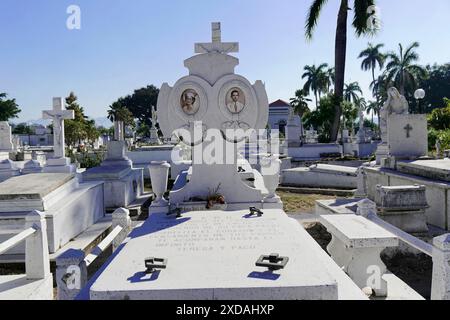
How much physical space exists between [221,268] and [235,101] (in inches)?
142

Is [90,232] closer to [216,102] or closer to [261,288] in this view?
[216,102]

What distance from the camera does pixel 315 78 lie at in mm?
52281

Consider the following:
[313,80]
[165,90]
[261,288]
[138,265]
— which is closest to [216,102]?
[165,90]

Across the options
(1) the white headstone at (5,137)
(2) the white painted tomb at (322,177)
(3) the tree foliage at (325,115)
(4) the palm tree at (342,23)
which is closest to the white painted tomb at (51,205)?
(2) the white painted tomb at (322,177)

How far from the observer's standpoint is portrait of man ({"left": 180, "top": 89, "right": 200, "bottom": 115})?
20.3ft

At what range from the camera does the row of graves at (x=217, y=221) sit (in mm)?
3027

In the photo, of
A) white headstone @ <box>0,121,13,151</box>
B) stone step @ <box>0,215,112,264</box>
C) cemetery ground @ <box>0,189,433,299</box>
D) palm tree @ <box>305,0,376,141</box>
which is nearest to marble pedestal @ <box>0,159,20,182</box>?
stone step @ <box>0,215,112,264</box>

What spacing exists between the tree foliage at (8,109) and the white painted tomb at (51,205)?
171 feet

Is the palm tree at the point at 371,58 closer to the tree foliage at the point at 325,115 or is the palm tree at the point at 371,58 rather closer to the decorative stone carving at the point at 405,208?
the tree foliage at the point at 325,115

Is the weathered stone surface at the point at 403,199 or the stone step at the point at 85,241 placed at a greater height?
the weathered stone surface at the point at 403,199

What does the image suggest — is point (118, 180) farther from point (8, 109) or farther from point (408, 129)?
point (8, 109)

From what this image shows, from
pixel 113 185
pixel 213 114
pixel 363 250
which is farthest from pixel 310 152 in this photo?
pixel 363 250

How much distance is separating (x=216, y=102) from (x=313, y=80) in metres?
49.6

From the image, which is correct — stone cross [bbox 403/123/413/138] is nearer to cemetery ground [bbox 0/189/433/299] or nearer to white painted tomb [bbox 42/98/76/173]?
cemetery ground [bbox 0/189/433/299]
